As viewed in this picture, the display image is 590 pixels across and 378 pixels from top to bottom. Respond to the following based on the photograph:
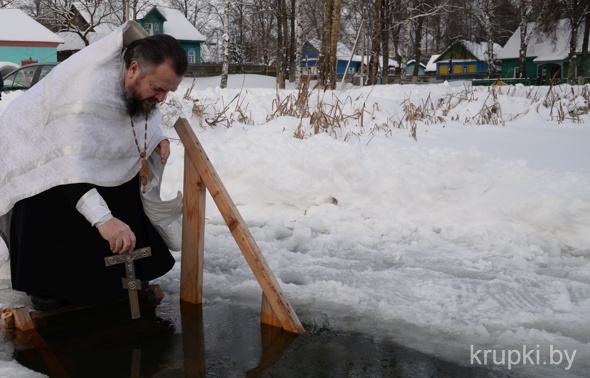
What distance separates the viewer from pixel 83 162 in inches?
124

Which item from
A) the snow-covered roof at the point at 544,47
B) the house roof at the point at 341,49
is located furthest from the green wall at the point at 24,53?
the snow-covered roof at the point at 544,47

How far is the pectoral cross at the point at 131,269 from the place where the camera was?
3.28 meters

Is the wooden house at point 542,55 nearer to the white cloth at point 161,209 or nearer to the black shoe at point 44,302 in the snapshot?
the white cloth at point 161,209

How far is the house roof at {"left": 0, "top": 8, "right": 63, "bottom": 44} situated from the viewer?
3347cm

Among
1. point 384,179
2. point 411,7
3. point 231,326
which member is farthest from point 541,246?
point 411,7

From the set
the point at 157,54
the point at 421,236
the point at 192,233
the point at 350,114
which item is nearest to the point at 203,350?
the point at 192,233

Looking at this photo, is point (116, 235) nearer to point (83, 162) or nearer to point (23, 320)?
point (83, 162)

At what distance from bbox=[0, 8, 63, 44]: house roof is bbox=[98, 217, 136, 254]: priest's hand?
3310cm

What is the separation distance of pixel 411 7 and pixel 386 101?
72.8 feet

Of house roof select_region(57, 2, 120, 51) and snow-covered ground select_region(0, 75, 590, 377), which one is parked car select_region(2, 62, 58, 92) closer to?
snow-covered ground select_region(0, 75, 590, 377)

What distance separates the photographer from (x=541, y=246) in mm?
4594

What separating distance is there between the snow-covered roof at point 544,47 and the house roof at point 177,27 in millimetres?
20969

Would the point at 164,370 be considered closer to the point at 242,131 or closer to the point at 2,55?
the point at 242,131

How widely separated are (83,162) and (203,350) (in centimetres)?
102
